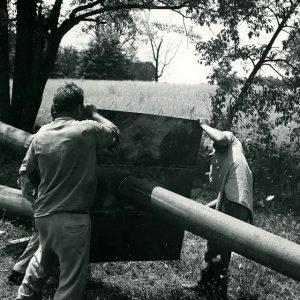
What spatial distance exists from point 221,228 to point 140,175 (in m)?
1.29

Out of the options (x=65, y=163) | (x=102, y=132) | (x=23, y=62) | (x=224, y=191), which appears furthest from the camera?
(x=23, y=62)

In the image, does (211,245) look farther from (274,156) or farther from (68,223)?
(274,156)

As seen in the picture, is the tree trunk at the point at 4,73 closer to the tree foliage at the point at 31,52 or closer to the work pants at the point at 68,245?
the tree foliage at the point at 31,52

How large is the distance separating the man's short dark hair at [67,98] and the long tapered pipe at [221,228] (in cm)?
110

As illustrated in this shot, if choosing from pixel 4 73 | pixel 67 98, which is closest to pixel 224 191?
pixel 67 98

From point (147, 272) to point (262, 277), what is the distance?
139cm

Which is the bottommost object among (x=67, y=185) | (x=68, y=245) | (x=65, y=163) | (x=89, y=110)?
(x=68, y=245)

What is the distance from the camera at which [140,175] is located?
478cm

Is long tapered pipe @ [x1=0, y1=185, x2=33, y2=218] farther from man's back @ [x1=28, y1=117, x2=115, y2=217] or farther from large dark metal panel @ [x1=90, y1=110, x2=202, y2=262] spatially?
man's back @ [x1=28, y1=117, x2=115, y2=217]

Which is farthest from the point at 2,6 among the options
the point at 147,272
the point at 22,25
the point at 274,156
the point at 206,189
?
the point at 147,272

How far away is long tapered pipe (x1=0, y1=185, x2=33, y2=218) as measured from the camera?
20.4ft

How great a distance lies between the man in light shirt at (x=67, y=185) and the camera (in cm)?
364

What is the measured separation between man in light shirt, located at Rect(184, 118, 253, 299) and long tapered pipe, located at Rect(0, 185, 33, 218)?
7.84 feet

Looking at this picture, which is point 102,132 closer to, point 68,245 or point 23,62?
point 68,245
